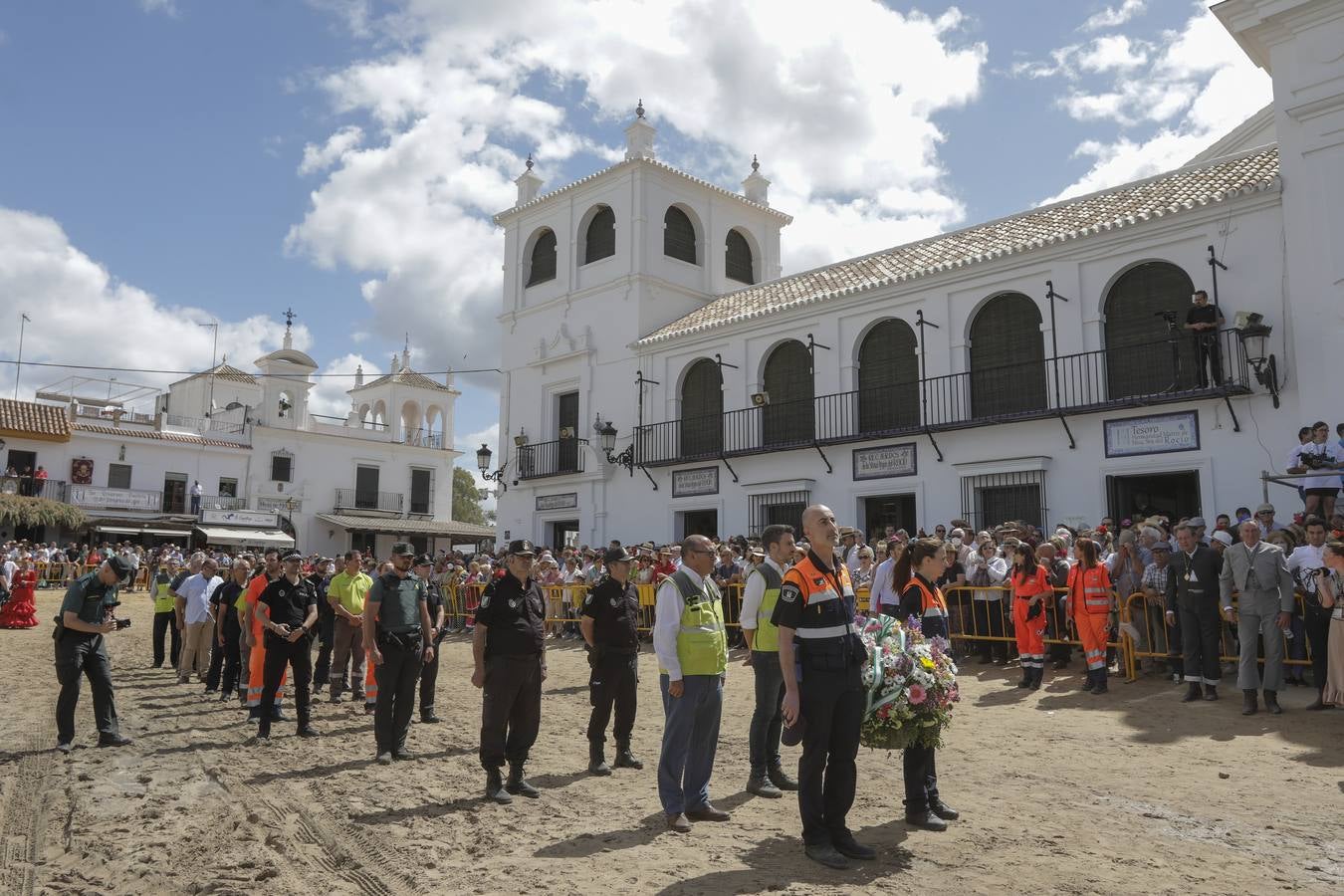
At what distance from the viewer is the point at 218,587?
44.8ft

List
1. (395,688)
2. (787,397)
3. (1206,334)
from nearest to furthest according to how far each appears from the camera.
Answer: (395,688) < (1206,334) < (787,397)

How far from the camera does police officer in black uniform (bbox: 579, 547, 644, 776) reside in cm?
787

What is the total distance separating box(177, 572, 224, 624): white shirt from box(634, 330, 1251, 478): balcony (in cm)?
1147

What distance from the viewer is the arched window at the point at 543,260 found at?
27781 millimetres

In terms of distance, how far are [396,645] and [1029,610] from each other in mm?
6826

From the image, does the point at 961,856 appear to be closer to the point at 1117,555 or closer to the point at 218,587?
the point at 1117,555

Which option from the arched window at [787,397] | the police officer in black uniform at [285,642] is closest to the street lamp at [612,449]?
the arched window at [787,397]

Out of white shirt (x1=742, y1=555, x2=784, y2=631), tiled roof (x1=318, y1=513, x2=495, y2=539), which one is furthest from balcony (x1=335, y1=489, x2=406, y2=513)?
white shirt (x1=742, y1=555, x2=784, y2=631)

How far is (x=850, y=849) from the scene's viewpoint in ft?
17.5

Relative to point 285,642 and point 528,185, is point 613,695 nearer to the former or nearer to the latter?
point 285,642

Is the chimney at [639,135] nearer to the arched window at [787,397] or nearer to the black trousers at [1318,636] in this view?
the arched window at [787,397]

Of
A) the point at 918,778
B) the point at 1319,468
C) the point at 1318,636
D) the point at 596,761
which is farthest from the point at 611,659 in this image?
the point at 1319,468

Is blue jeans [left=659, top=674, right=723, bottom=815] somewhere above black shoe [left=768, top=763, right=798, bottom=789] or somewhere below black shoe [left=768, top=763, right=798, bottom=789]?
above

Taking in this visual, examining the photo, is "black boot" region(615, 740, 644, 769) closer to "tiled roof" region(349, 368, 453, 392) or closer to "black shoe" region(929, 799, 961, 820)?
"black shoe" region(929, 799, 961, 820)
